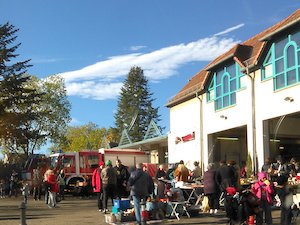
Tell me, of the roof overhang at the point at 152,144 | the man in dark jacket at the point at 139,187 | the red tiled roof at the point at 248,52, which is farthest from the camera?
the roof overhang at the point at 152,144

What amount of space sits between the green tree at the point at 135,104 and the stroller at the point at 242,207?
7066cm

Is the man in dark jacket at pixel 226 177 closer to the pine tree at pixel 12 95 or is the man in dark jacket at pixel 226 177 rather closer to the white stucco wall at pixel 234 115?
the white stucco wall at pixel 234 115

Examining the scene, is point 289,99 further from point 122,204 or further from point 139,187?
point 139,187

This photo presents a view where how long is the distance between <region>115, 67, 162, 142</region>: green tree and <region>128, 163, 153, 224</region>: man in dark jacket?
6868cm

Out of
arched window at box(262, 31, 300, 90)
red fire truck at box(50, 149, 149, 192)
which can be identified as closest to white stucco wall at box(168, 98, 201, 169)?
red fire truck at box(50, 149, 149, 192)

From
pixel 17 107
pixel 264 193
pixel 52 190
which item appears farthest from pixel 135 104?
pixel 264 193

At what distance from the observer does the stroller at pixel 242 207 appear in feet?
36.6

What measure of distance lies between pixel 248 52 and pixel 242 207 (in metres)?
15.7

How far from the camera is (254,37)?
28.1m

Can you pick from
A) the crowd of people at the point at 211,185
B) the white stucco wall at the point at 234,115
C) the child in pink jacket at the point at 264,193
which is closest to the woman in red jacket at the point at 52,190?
the crowd of people at the point at 211,185

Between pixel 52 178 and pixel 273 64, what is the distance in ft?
35.8

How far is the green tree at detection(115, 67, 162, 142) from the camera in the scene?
278 ft

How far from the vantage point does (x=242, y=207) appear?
439 inches

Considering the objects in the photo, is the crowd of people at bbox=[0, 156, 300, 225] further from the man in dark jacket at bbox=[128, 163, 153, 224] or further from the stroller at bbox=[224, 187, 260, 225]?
the stroller at bbox=[224, 187, 260, 225]
